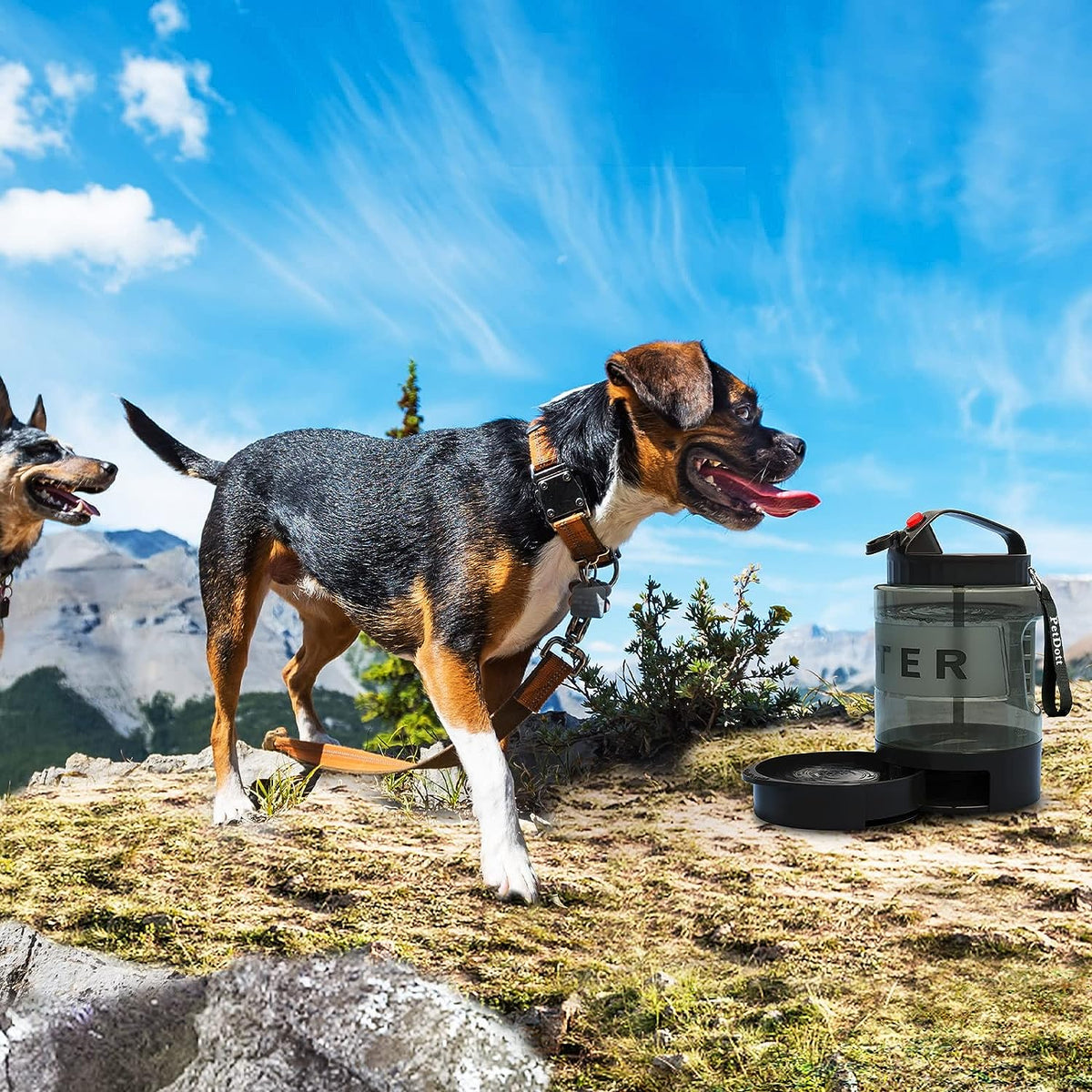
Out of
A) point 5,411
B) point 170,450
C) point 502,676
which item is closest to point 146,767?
point 170,450

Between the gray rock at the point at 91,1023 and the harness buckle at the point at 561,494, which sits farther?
the harness buckle at the point at 561,494

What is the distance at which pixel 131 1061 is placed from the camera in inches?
104

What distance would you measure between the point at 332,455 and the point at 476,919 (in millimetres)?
2267

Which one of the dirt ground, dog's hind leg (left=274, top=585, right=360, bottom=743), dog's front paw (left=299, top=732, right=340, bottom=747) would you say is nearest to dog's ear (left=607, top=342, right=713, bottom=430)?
the dirt ground

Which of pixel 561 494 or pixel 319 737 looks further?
pixel 319 737

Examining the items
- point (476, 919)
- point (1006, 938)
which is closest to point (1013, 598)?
point (1006, 938)

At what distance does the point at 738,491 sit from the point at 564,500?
2.20ft

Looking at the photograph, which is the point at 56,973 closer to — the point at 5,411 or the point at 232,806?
the point at 232,806

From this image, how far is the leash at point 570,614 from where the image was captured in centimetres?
379

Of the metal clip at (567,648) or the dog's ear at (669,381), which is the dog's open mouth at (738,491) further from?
the metal clip at (567,648)

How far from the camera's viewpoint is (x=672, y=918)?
11.9ft

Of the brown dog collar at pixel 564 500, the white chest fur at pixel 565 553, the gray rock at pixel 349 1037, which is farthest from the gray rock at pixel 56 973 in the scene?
the brown dog collar at pixel 564 500

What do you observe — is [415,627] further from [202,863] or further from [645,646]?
[645,646]

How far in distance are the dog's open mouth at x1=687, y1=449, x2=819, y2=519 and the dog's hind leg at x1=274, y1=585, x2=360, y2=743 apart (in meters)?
2.36
